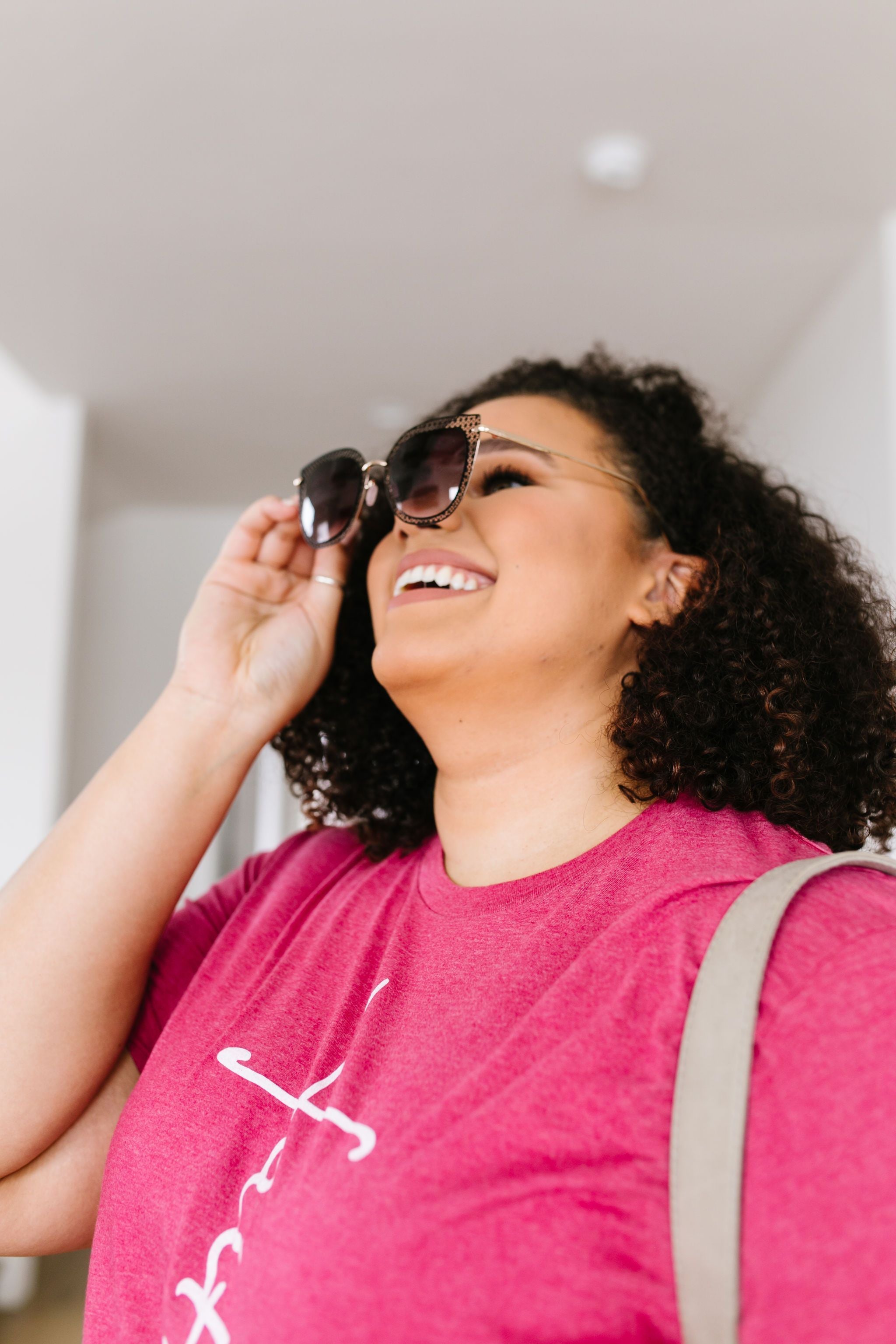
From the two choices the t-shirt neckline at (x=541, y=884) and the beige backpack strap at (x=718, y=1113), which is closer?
the beige backpack strap at (x=718, y=1113)

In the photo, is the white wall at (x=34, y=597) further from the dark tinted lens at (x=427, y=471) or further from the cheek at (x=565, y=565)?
the cheek at (x=565, y=565)

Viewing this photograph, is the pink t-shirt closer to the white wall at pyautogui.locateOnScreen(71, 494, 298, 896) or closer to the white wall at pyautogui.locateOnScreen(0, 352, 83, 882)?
the white wall at pyautogui.locateOnScreen(0, 352, 83, 882)

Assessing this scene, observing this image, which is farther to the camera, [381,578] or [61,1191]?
[381,578]

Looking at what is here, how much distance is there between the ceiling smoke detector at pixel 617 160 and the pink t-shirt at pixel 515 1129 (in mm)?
2026

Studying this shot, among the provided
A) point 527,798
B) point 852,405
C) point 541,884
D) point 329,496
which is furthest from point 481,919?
point 852,405

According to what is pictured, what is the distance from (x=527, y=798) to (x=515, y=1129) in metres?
0.44

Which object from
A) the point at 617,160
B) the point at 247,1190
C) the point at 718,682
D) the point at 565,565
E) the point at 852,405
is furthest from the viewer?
the point at 852,405

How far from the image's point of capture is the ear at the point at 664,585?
3.76 feet

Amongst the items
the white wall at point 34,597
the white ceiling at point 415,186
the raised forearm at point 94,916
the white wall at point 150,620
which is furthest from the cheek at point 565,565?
the white wall at point 150,620

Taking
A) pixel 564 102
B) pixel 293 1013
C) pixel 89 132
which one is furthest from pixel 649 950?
pixel 89 132

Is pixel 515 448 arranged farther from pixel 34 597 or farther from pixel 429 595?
pixel 34 597

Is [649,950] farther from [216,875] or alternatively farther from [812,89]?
[216,875]

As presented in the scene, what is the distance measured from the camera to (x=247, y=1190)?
801 mm

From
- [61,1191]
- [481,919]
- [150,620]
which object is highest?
[481,919]
